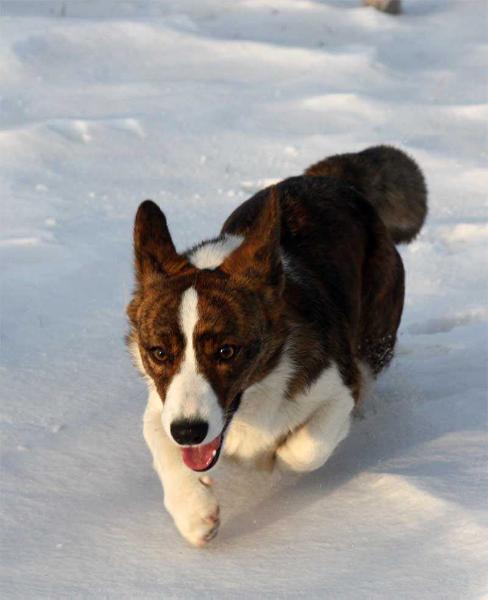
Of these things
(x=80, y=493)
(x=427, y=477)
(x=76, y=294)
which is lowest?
(x=76, y=294)

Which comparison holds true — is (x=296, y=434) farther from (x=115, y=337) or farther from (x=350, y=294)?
(x=115, y=337)

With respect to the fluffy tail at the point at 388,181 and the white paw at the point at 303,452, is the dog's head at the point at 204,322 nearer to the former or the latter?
the white paw at the point at 303,452

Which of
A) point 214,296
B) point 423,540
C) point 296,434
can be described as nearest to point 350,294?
point 296,434

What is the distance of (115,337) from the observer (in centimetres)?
533

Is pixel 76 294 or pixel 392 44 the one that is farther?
pixel 392 44

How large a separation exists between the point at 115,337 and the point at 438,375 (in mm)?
1506

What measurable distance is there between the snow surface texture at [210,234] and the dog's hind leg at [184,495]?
0.08 meters

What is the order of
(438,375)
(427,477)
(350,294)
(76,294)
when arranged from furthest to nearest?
(76,294)
(438,375)
(350,294)
(427,477)

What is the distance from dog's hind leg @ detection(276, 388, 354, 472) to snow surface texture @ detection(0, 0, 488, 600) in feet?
0.37

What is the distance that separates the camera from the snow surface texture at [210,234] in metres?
3.53

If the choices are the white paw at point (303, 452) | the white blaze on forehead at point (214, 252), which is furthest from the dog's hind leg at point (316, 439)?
the white blaze on forehead at point (214, 252)

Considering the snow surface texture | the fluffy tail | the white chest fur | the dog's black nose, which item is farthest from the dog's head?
the fluffy tail

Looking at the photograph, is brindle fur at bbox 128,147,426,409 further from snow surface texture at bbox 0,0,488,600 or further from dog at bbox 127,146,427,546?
snow surface texture at bbox 0,0,488,600

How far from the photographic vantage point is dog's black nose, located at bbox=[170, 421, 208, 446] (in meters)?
3.37
